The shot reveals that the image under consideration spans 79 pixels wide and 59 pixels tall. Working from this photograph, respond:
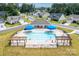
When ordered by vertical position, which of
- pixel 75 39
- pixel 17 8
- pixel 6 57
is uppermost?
pixel 17 8

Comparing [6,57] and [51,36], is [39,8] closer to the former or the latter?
[51,36]

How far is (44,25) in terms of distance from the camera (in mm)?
4980

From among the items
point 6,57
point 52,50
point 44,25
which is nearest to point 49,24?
point 44,25

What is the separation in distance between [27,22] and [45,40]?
1.43ft

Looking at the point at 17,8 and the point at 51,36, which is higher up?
the point at 17,8

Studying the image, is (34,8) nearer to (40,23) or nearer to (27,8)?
(27,8)

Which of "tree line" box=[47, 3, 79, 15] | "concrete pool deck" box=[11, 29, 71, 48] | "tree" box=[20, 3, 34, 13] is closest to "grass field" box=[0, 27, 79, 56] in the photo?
"concrete pool deck" box=[11, 29, 71, 48]

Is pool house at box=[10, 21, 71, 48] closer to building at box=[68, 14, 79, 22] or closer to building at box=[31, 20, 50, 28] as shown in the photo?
building at box=[31, 20, 50, 28]

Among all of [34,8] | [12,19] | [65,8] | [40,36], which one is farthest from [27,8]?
[65,8]

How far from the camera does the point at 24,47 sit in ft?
16.3

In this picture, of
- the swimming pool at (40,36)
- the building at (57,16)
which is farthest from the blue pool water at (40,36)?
the building at (57,16)

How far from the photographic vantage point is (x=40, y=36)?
4.96m

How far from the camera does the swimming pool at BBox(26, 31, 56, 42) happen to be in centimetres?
494

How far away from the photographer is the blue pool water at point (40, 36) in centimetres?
494
